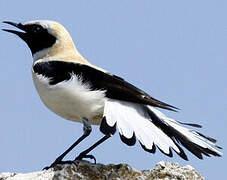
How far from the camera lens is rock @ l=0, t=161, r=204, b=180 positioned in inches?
237

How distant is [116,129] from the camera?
20.2 feet

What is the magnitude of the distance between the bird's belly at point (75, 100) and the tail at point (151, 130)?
0.18m

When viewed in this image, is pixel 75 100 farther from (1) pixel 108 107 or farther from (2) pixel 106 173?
(2) pixel 106 173

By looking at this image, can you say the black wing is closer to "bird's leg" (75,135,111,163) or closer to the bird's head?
the bird's head

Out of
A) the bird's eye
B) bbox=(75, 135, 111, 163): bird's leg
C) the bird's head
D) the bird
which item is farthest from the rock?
the bird's eye

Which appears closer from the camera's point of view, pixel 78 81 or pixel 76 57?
pixel 78 81

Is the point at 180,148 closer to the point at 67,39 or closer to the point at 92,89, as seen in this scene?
the point at 92,89

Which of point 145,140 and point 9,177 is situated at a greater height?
point 145,140

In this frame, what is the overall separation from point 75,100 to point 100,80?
415 millimetres

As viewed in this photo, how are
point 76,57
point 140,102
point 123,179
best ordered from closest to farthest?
1. point 123,179
2. point 140,102
3. point 76,57

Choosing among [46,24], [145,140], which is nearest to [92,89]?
[145,140]

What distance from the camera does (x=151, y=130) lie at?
6.31m

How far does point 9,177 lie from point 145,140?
1.64m

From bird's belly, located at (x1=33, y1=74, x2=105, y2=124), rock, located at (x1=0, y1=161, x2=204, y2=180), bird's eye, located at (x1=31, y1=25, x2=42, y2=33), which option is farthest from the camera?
bird's eye, located at (x1=31, y1=25, x2=42, y2=33)
